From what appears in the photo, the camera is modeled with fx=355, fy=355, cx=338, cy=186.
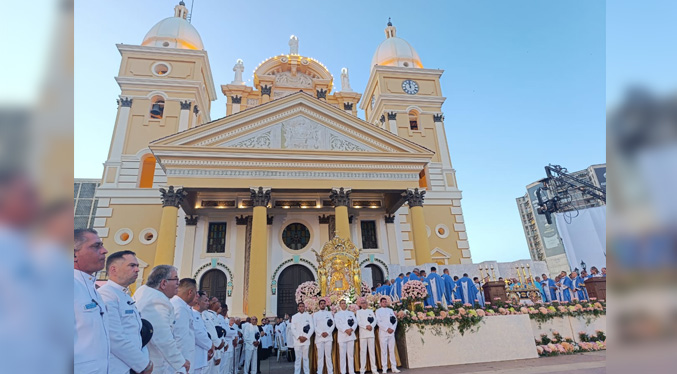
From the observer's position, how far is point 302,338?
26.3 ft

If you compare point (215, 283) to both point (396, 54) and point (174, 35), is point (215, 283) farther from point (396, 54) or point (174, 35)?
point (396, 54)

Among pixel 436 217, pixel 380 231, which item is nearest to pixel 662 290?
pixel 380 231

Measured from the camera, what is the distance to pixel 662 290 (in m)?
0.84

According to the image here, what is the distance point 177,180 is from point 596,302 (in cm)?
1524

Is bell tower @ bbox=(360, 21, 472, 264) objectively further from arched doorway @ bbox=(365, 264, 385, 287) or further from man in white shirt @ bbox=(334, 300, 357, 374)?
man in white shirt @ bbox=(334, 300, 357, 374)

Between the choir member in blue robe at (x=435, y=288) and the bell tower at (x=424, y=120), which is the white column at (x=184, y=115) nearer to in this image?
the bell tower at (x=424, y=120)

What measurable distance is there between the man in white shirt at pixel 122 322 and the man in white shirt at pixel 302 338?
5.02 meters

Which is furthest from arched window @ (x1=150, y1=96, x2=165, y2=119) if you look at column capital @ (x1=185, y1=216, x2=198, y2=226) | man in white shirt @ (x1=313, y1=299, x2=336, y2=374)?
man in white shirt @ (x1=313, y1=299, x2=336, y2=374)

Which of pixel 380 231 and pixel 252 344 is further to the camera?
pixel 380 231

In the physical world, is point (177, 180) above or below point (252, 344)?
above

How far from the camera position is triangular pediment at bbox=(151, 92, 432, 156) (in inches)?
647

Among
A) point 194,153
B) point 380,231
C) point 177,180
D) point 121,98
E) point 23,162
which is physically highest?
point 121,98

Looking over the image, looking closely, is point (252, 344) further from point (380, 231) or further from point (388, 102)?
point (388, 102)

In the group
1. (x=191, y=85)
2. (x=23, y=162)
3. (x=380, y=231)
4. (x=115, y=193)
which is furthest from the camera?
(x=191, y=85)
